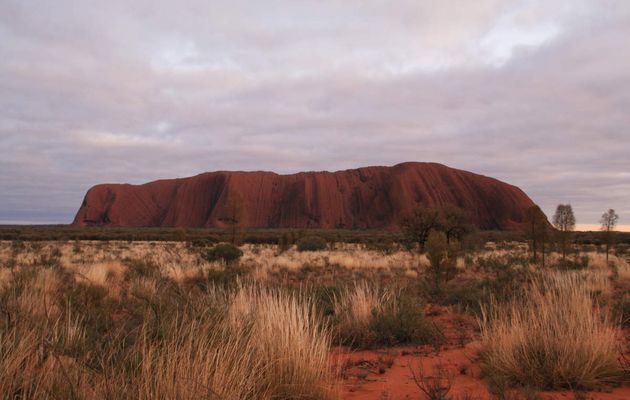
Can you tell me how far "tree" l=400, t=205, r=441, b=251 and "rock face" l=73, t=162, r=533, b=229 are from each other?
64287 mm

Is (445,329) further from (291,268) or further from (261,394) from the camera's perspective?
(291,268)

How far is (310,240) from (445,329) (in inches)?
1029

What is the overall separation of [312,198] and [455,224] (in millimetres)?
78906

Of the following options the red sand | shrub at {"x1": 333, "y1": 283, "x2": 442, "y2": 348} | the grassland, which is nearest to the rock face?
shrub at {"x1": 333, "y1": 283, "x2": 442, "y2": 348}

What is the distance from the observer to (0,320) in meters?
3.92

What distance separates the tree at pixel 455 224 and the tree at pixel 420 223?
126 centimetres

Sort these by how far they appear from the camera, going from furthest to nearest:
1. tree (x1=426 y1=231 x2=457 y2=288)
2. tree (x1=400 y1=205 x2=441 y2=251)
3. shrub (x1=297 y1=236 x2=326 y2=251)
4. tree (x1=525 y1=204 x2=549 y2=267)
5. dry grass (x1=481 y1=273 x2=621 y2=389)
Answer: shrub (x1=297 y1=236 x2=326 y2=251)
tree (x1=400 y1=205 x2=441 y2=251)
tree (x1=525 y1=204 x2=549 y2=267)
tree (x1=426 y1=231 x2=457 y2=288)
dry grass (x1=481 y1=273 x2=621 y2=389)

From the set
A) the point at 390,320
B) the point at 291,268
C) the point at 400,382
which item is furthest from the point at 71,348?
the point at 291,268

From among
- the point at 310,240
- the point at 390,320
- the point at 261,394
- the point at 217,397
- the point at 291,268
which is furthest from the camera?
the point at 310,240

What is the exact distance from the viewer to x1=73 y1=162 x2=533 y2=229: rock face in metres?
99.0

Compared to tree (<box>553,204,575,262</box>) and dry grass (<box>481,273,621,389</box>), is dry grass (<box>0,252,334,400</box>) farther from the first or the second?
tree (<box>553,204,575,262</box>)

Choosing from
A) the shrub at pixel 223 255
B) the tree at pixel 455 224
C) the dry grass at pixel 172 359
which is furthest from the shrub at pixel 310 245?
the dry grass at pixel 172 359

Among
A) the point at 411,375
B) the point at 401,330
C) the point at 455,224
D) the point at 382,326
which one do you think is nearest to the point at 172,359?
the point at 411,375

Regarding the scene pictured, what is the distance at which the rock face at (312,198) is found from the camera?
99.0 metres
